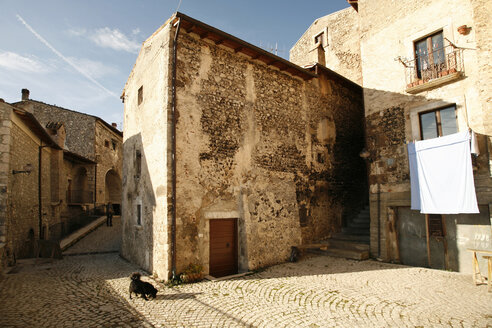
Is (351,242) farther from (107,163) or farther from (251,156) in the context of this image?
(107,163)

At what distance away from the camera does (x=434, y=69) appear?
9.45 metres

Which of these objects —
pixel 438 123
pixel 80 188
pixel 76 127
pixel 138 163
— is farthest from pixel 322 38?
pixel 80 188

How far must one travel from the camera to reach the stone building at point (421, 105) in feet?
27.2

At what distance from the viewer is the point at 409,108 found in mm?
9984

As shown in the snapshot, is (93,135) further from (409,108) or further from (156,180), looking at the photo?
(409,108)

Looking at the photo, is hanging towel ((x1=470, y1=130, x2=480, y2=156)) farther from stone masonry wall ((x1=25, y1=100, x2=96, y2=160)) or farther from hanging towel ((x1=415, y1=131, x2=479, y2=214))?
stone masonry wall ((x1=25, y1=100, x2=96, y2=160))

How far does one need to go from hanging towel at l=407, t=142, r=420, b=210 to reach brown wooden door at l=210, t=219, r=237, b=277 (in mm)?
5666

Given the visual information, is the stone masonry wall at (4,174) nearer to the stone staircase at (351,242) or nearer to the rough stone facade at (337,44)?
the stone staircase at (351,242)

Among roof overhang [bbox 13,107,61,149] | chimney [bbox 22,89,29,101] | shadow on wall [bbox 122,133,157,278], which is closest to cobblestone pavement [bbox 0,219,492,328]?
shadow on wall [bbox 122,133,157,278]

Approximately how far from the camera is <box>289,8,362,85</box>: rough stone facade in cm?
1694

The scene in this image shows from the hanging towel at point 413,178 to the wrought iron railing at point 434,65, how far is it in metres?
2.21

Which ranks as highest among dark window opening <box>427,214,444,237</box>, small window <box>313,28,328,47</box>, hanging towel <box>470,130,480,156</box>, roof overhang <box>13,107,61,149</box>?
small window <box>313,28,328,47</box>

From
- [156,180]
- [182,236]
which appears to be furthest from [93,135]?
[182,236]

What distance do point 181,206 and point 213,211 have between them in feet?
3.51
